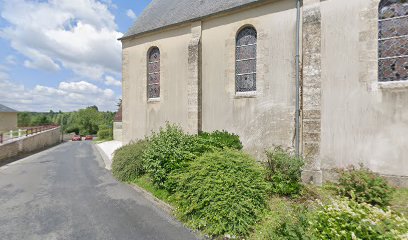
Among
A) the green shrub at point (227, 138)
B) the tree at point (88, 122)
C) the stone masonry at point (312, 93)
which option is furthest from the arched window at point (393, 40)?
the tree at point (88, 122)

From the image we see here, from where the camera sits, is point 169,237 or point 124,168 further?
point 124,168

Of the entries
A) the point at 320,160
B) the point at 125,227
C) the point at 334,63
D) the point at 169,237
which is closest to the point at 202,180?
the point at 169,237

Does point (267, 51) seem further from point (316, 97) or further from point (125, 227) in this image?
point (125, 227)

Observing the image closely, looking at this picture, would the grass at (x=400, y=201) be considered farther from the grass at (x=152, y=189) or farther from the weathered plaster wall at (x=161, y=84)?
the weathered plaster wall at (x=161, y=84)

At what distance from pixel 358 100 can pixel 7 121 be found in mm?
40486

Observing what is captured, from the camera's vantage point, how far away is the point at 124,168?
851 centimetres

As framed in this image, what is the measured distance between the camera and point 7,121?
97.5 feet

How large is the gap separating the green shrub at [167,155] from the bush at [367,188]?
421 cm

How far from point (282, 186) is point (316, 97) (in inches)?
136

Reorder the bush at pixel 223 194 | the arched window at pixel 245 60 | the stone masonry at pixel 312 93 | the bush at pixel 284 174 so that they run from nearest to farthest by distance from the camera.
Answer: the bush at pixel 223 194, the bush at pixel 284 174, the stone masonry at pixel 312 93, the arched window at pixel 245 60

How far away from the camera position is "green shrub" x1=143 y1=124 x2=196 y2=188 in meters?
6.45

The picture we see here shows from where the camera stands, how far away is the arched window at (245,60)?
9311mm

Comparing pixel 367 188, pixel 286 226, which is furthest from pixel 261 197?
pixel 367 188

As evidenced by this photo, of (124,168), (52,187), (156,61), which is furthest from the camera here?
(156,61)
